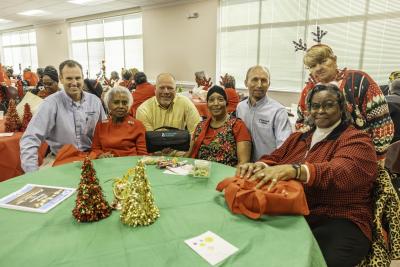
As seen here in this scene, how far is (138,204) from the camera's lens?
1141mm

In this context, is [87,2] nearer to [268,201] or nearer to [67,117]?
[67,117]

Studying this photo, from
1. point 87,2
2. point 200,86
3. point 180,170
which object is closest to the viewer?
point 180,170

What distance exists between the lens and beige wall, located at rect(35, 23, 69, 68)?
1145 cm

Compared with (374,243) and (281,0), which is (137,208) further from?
(281,0)

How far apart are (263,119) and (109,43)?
9.08m

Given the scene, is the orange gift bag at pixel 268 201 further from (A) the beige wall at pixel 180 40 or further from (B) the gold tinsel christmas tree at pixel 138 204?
(A) the beige wall at pixel 180 40

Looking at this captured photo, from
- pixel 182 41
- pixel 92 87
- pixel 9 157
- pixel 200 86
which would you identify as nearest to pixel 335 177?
pixel 9 157

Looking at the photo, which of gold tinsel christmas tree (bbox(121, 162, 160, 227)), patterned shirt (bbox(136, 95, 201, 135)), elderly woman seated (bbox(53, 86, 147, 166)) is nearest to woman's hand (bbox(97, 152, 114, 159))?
elderly woman seated (bbox(53, 86, 147, 166))

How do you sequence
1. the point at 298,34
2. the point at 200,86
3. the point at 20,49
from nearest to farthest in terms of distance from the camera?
1. the point at 298,34
2. the point at 200,86
3. the point at 20,49

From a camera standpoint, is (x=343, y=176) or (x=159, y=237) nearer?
(x=159, y=237)

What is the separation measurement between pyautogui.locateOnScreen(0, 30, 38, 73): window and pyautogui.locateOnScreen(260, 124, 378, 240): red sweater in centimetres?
1461

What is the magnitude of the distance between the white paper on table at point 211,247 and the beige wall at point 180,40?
668 cm

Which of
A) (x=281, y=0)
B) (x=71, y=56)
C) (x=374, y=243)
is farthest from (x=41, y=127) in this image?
(x=71, y=56)

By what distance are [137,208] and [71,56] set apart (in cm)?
1210
